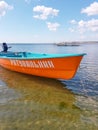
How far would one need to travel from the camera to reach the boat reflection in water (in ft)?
21.1

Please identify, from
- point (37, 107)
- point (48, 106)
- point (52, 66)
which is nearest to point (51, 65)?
point (52, 66)

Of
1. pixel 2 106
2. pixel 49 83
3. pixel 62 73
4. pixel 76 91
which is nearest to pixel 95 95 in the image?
pixel 76 91

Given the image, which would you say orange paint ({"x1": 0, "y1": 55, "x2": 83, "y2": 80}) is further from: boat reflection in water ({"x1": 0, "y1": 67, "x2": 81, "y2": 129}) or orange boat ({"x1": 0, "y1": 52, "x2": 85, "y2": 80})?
boat reflection in water ({"x1": 0, "y1": 67, "x2": 81, "y2": 129})

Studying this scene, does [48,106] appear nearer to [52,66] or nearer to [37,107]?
[37,107]

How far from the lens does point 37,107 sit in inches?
309

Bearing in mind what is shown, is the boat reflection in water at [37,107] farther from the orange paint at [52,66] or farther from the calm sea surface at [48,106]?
the orange paint at [52,66]

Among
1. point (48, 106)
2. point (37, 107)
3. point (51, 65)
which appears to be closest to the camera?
point (37, 107)

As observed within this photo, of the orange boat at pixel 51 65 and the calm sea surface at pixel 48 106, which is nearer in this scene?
the calm sea surface at pixel 48 106

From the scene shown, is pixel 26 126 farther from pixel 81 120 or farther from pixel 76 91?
pixel 76 91

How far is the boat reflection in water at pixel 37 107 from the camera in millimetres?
6418

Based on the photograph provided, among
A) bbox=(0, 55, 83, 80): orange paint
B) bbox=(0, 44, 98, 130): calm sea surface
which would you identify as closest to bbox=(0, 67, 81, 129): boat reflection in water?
bbox=(0, 44, 98, 130): calm sea surface

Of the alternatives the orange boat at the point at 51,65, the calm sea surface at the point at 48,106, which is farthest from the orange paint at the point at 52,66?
the calm sea surface at the point at 48,106

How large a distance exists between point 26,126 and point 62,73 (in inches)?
225

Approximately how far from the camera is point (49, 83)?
39.8 feet
